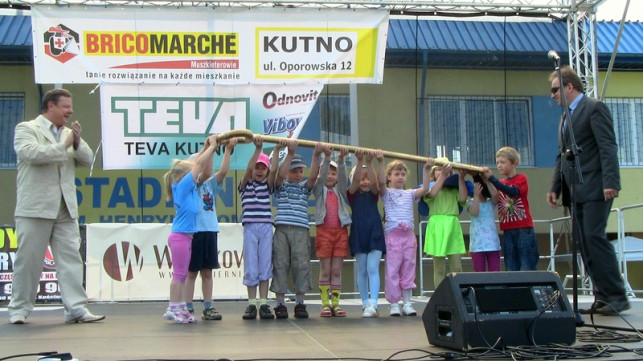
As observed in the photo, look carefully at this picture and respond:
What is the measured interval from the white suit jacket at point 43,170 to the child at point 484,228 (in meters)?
3.30

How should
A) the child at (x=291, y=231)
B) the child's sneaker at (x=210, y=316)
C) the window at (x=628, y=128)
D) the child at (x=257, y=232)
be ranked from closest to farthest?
the child's sneaker at (x=210, y=316)
the child at (x=257, y=232)
the child at (x=291, y=231)
the window at (x=628, y=128)

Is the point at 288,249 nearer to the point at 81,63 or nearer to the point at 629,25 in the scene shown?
the point at 81,63

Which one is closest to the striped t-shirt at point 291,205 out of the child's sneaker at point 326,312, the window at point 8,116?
the child's sneaker at point 326,312

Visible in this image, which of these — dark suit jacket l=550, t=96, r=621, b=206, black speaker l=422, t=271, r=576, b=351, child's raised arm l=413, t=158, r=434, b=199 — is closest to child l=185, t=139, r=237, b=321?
child's raised arm l=413, t=158, r=434, b=199

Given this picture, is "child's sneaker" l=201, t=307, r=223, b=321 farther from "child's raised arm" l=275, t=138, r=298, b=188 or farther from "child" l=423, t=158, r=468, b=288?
"child" l=423, t=158, r=468, b=288

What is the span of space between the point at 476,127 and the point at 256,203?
20.6ft

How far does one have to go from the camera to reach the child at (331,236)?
20.3 ft

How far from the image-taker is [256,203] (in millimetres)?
6031

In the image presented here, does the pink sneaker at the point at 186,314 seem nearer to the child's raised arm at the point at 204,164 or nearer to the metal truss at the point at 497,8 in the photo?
the child's raised arm at the point at 204,164

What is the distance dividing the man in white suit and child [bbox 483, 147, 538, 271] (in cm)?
346

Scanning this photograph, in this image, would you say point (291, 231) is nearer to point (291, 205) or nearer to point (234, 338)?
point (291, 205)

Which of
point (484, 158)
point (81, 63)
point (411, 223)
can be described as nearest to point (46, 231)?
point (411, 223)

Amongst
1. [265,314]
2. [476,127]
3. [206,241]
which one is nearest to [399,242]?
[265,314]

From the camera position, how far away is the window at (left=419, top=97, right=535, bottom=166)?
1131cm
